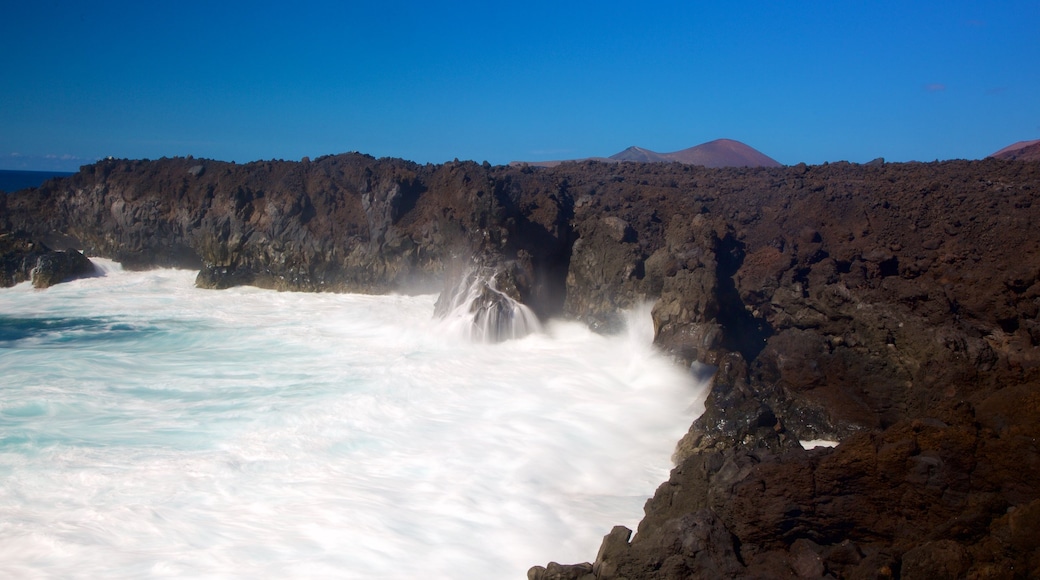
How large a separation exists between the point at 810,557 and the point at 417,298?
12.8m

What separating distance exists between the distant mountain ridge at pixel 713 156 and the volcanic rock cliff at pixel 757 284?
155 cm

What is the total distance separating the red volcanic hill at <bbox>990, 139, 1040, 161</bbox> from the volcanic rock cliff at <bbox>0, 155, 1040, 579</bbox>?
3127 millimetres

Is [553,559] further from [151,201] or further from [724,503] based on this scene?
[151,201]

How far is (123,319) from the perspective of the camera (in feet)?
48.5

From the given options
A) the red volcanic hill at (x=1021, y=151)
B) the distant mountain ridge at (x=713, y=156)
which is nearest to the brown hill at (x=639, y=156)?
the distant mountain ridge at (x=713, y=156)

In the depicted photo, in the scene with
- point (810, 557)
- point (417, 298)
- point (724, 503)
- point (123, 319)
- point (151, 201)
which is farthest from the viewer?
point (151, 201)

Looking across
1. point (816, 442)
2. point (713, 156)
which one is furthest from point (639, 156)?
point (816, 442)

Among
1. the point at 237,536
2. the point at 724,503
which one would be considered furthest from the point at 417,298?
the point at 724,503

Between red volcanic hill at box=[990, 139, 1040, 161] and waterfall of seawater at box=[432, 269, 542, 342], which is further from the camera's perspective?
red volcanic hill at box=[990, 139, 1040, 161]

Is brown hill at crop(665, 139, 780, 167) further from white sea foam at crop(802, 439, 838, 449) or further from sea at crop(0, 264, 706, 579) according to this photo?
white sea foam at crop(802, 439, 838, 449)

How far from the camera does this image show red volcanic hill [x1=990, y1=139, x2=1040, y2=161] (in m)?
17.5

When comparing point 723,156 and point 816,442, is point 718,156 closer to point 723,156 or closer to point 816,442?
point 723,156

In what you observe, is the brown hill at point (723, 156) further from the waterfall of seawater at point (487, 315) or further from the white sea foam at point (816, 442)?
the white sea foam at point (816, 442)

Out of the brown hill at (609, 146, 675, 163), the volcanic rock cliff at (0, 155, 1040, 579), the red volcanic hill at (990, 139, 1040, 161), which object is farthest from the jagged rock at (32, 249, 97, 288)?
the red volcanic hill at (990, 139, 1040, 161)
